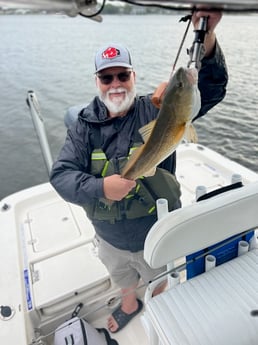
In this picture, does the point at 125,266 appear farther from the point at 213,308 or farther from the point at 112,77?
the point at 112,77

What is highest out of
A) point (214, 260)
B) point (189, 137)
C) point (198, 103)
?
point (198, 103)

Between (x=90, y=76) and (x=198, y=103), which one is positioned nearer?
(x=198, y=103)

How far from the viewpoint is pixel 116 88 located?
184 cm

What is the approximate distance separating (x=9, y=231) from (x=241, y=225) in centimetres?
216

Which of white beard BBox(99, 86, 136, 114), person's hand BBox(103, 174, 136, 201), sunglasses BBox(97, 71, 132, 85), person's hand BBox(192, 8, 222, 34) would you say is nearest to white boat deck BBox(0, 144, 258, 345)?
person's hand BBox(103, 174, 136, 201)

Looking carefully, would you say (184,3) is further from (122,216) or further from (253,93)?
(253,93)

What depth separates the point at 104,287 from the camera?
8.46ft

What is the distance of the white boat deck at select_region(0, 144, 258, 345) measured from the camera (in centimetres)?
228

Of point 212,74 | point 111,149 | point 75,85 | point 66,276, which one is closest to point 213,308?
point 111,149

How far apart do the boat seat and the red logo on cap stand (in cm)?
97

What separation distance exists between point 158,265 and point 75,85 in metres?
10.2

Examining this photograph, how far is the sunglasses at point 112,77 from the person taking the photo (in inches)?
73.2

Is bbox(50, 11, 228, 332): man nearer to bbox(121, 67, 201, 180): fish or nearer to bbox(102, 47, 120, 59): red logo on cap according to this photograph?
bbox(102, 47, 120, 59): red logo on cap

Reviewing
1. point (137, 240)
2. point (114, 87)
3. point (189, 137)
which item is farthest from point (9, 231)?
point (189, 137)
